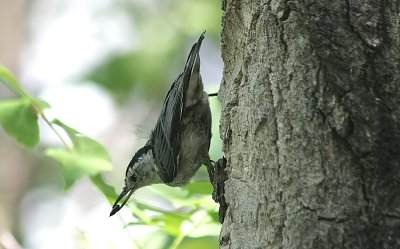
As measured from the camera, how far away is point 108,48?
691 centimetres

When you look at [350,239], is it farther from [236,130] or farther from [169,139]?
[169,139]

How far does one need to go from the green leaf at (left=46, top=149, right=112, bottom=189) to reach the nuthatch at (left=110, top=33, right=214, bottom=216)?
1.63 ft

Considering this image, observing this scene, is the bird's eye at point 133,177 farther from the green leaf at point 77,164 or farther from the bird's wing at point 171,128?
the green leaf at point 77,164

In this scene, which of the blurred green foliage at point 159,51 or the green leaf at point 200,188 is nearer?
the green leaf at point 200,188

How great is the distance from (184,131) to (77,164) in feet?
2.66

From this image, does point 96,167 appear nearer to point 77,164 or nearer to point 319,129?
point 77,164

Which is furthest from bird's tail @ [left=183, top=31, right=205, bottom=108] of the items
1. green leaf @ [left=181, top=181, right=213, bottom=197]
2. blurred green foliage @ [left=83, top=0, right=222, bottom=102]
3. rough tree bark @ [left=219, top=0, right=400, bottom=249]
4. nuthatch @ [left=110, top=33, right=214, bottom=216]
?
blurred green foliage @ [left=83, top=0, right=222, bottom=102]

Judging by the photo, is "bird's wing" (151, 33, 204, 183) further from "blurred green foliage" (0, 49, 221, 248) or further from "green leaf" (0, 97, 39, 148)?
"green leaf" (0, 97, 39, 148)

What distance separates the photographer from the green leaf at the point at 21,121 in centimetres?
227

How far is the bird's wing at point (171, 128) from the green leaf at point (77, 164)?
648 mm

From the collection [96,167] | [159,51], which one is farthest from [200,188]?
[159,51]

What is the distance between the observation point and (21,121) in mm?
2279

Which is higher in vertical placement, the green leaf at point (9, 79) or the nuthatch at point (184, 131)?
the green leaf at point (9, 79)

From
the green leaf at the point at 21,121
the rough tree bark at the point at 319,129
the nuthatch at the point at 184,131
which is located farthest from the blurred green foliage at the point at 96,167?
the rough tree bark at the point at 319,129
